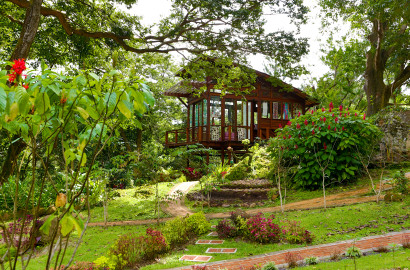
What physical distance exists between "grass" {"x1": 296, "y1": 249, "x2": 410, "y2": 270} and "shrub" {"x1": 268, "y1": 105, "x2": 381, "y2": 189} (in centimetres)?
489

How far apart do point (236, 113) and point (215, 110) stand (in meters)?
1.42

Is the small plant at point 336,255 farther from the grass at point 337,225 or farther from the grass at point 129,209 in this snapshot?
the grass at point 129,209

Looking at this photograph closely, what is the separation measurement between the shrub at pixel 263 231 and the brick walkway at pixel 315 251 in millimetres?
658

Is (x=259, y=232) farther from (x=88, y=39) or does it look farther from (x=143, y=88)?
(x=88, y=39)

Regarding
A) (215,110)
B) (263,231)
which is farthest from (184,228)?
(215,110)

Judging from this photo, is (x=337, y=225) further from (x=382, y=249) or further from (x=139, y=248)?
(x=139, y=248)

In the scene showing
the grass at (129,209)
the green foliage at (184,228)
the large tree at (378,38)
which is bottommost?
the grass at (129,209)

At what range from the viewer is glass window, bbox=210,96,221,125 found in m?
19.2

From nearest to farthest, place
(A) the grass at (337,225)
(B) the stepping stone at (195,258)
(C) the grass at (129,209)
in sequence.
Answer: (B) the stepping stone at (195,258) < (A) the grass at (337,225) < (C) the grass at (129,209)

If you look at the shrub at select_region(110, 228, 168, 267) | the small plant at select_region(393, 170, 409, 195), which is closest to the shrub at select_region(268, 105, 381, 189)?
the small plant at select_region(393, 170, 409, 195)

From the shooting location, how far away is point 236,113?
1980 cm

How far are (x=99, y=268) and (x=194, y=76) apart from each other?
7.00 metres

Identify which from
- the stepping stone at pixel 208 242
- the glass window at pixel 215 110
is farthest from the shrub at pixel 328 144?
the glass window at pixel 215 110

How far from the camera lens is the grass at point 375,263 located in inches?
153
